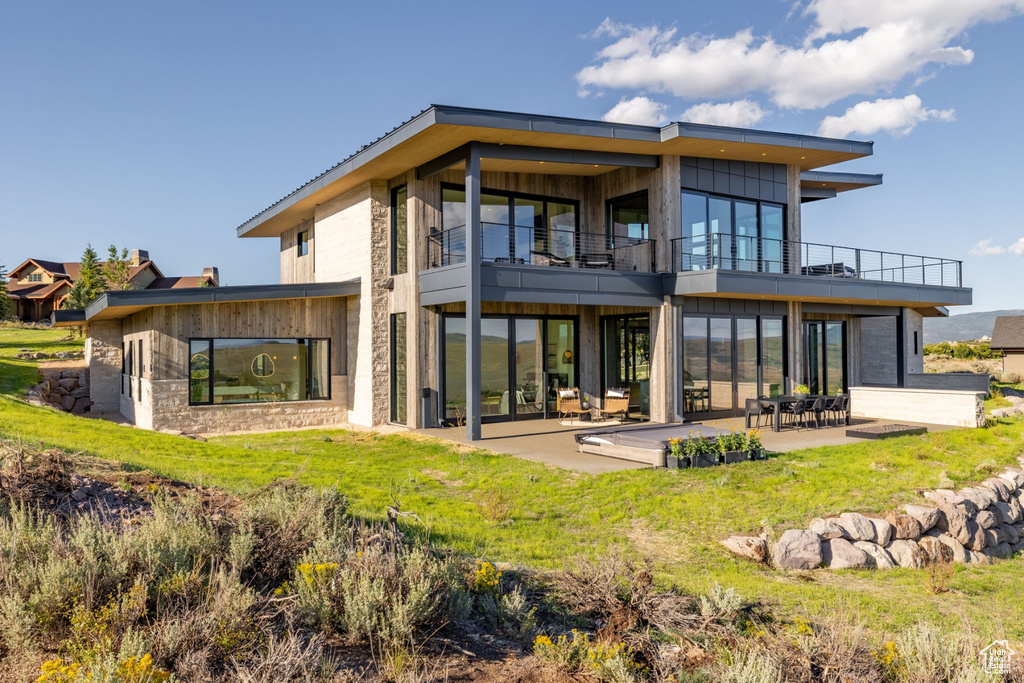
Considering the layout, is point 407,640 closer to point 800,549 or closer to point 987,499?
point 800,549

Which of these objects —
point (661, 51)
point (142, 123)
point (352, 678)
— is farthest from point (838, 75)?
point (352, 678)

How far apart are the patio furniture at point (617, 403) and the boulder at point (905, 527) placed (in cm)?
733

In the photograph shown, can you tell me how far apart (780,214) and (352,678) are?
727 inches

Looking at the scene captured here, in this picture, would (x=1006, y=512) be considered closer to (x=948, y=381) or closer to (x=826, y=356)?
(x=826, y=356)


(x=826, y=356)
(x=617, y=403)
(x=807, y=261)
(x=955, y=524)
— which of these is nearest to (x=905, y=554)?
(x=955, y=524)

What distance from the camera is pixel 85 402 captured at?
2147cm

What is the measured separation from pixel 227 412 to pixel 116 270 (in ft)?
117

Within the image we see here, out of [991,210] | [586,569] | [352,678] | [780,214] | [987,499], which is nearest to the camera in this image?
[352,678]

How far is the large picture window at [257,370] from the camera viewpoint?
51.2 ft

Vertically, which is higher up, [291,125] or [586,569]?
[291,125]

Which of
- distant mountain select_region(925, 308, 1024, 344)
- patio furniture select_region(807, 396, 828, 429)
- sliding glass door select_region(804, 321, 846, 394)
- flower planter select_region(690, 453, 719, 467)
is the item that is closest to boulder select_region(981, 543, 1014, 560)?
flower planter select_region(690, 453, 719, 467)

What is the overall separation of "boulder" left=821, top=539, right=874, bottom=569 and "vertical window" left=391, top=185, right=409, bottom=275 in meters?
10.9

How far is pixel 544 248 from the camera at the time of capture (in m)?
16.9

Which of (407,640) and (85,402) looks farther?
(85,402)
